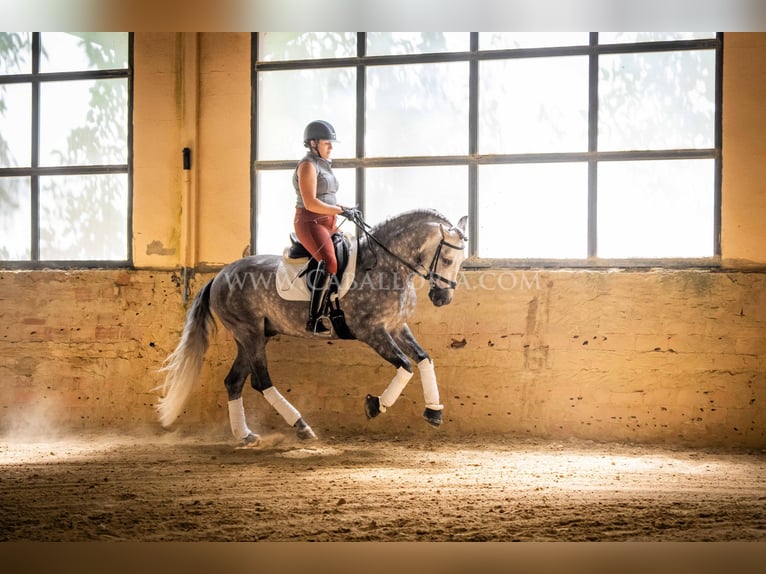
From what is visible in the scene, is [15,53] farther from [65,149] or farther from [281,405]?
[281,405]

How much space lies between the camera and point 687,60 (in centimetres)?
575

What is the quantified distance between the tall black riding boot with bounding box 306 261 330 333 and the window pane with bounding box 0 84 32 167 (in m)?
3.44

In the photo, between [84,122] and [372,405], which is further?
[84,122]

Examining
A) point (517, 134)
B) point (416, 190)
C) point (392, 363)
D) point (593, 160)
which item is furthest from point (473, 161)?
point (392, 363)

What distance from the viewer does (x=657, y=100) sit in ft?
19.1

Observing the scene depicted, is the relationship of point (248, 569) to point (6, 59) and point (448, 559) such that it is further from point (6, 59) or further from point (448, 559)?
point (6, 59)

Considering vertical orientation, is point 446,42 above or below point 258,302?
above

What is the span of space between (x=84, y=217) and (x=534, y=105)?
13.7 ft

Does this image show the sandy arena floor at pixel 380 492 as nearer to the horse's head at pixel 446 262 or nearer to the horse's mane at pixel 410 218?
the horse's head at pixel 446 262

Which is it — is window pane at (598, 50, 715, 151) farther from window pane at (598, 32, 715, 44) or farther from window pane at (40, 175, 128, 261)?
window pane at (40, 175, 128, 261)

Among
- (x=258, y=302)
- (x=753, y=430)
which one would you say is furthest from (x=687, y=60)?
(x=258, y=302)

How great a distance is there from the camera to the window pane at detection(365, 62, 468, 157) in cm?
612
